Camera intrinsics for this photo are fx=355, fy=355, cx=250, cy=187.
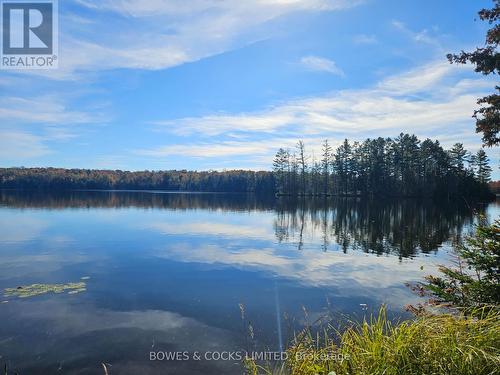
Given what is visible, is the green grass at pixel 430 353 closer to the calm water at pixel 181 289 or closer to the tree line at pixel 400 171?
the calm water at pixel 181 289

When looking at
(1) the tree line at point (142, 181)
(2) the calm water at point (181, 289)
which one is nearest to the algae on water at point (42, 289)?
(2) the calm water at point (181, 289)

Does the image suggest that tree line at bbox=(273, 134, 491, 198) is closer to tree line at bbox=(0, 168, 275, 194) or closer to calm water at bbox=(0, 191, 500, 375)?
tree line at bbox=(0, 168, 275, 194)

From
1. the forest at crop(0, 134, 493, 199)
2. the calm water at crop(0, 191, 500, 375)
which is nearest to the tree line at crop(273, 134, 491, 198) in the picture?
the forest at crop(0, 134, 493, 199)

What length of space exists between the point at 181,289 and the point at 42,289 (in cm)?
525

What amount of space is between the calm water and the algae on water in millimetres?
455

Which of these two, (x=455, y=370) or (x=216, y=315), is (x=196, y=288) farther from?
(x=455, y=370)

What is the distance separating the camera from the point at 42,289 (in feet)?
A: 44.7

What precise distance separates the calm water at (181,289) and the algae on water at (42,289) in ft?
1.49

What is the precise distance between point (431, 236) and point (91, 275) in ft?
84.8

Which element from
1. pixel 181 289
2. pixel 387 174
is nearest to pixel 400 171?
pixel 387 174

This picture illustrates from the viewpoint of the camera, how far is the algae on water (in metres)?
13.0

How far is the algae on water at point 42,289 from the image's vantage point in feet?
42.6

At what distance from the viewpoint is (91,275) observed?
16.0 meters

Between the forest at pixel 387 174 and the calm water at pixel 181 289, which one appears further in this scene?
the forest at pixel 387 174
